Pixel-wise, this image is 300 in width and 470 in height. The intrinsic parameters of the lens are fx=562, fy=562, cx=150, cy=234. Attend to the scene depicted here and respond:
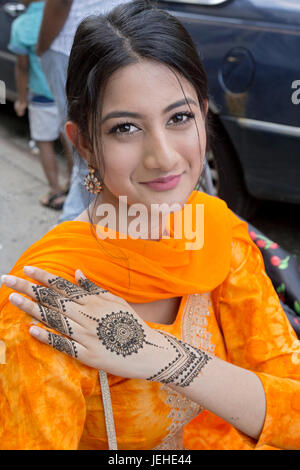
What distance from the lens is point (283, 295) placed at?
6.40 ft

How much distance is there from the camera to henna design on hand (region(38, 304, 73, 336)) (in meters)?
1.15

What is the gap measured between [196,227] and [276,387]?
1.56 feet

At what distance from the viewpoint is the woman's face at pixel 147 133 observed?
4.06 feet

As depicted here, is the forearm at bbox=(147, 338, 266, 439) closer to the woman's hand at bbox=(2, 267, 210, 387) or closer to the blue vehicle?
the woman's hand at bbox=(2, 267, 210, 387)

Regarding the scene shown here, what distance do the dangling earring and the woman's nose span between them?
0.19 m

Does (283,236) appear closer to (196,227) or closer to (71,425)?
(196,227)

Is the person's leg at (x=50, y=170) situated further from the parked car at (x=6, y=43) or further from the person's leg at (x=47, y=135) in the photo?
the parked car at (x=6, y=43)

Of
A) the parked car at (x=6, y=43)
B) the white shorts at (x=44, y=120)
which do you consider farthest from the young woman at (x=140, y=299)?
the parked car at (x=6, y=43)

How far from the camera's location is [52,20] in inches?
119

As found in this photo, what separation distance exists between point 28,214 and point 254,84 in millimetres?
1899

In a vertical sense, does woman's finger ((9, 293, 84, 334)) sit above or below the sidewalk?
above

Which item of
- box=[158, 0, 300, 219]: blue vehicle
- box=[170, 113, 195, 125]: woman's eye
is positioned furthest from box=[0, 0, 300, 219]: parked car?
box=[170, 113, 195, 125]: woman's eye

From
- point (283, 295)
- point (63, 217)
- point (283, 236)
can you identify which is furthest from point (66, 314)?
point (283, 236)

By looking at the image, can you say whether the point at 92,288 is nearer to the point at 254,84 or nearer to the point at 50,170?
the point at 254,84
